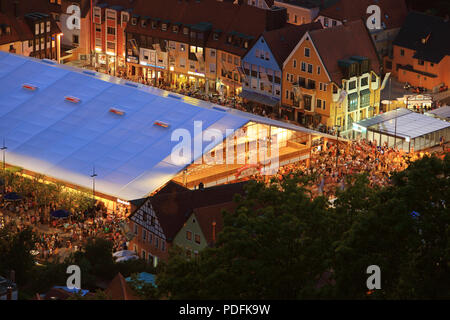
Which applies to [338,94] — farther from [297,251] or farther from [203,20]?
[297,251]

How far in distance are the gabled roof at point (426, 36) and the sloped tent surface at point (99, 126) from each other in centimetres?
3170

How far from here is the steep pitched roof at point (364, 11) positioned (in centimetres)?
12156

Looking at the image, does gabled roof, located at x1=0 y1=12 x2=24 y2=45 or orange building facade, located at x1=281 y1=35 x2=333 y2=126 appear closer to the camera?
orange building facade, located at x1=281 y1=35 x2=333 y2=126

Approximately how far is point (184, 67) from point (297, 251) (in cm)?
7257

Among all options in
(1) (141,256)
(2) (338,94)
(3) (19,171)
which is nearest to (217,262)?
(1) (141,256)

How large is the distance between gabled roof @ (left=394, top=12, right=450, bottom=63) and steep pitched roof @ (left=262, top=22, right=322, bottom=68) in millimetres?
14200

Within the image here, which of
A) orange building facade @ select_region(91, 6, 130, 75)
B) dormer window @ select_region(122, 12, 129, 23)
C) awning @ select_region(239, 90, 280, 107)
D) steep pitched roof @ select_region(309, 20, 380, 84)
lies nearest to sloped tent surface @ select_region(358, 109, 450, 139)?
steep pitched roof @ select_region(309, 20, 380, 84)

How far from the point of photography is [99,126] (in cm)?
8900

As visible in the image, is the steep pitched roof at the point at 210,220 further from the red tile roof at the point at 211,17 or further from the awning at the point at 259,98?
the red tile roof at the point at 211,17

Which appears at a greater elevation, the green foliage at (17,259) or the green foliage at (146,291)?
the green foliage at (146,291)

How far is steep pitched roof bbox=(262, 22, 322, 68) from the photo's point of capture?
106875 millimetres

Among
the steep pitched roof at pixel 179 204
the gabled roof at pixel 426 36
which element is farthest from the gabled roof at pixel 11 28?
the steep pitched roof at pixel 179 204

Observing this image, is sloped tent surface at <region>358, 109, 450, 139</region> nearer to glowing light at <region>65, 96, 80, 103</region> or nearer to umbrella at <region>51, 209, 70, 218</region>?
glowing light at <region>65, 96, 80, 103</region>

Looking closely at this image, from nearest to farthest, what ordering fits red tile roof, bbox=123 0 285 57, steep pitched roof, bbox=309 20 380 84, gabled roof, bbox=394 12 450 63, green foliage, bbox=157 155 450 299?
1. green foliage, bbox=157 155 450 299
2. steep pitched roof, bbox=309 20 380 84
3. red tile roof, bbox=123 0 285 57
4. gabled roof, bbox=394 12 450 63
